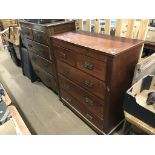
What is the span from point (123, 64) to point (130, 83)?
30cm

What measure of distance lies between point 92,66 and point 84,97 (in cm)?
44

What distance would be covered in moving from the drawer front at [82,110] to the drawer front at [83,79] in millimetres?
315

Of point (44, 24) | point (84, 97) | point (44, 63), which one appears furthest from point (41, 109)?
point (44, 24)

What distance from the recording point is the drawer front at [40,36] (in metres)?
1.80

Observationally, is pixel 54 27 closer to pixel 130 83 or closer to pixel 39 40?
pixel 39 40

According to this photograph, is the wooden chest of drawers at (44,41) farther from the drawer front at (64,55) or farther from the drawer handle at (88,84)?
the drawer handle at (88,84)

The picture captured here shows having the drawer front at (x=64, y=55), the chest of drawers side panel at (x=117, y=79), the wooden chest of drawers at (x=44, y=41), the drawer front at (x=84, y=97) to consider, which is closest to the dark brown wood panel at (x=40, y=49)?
the wooden chest of drawers at (x=44, y=41)

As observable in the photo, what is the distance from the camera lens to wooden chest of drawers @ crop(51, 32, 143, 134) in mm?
1190

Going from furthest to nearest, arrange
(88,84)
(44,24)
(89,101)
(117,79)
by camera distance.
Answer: (44,24) < (89,101) < (88,84) < (117,79)

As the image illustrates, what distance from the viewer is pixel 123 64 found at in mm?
1218

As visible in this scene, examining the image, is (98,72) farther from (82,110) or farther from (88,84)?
(82,110)

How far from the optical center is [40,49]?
2076mm

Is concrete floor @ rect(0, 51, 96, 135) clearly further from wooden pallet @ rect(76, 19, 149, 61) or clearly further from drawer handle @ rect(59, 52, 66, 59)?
wooden pallet @ rect(76, 19, 149, 61)

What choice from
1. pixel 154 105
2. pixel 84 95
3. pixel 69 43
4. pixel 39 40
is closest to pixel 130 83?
pixel 154 105
